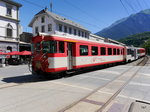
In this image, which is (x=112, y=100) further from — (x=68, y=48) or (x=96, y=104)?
(x=68, y=48)

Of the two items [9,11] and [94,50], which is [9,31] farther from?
[94,50]

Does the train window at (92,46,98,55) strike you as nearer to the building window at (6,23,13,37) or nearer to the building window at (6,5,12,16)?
the building window at (6,23,13,37)

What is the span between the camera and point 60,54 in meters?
8.01

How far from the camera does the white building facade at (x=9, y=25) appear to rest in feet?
71.5

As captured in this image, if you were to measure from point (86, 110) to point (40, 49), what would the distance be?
17.6 ft

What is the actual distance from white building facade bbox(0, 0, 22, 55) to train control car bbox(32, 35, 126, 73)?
53.5 ft

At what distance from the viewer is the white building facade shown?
21.8 m

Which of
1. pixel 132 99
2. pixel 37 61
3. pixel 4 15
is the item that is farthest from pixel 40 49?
pixel 4 15

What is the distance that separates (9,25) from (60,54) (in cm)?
1927

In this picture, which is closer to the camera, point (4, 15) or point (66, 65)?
point (66, 65)

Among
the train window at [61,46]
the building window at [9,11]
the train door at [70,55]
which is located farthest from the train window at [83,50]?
the building window at [9,11]

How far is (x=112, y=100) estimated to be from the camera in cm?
455

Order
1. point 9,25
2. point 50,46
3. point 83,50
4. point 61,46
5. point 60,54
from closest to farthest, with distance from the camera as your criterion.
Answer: point 50,46
point 60,54
point 61,46
point 83,50
point 9,25

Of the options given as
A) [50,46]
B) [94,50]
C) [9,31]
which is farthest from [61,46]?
[9,31]
